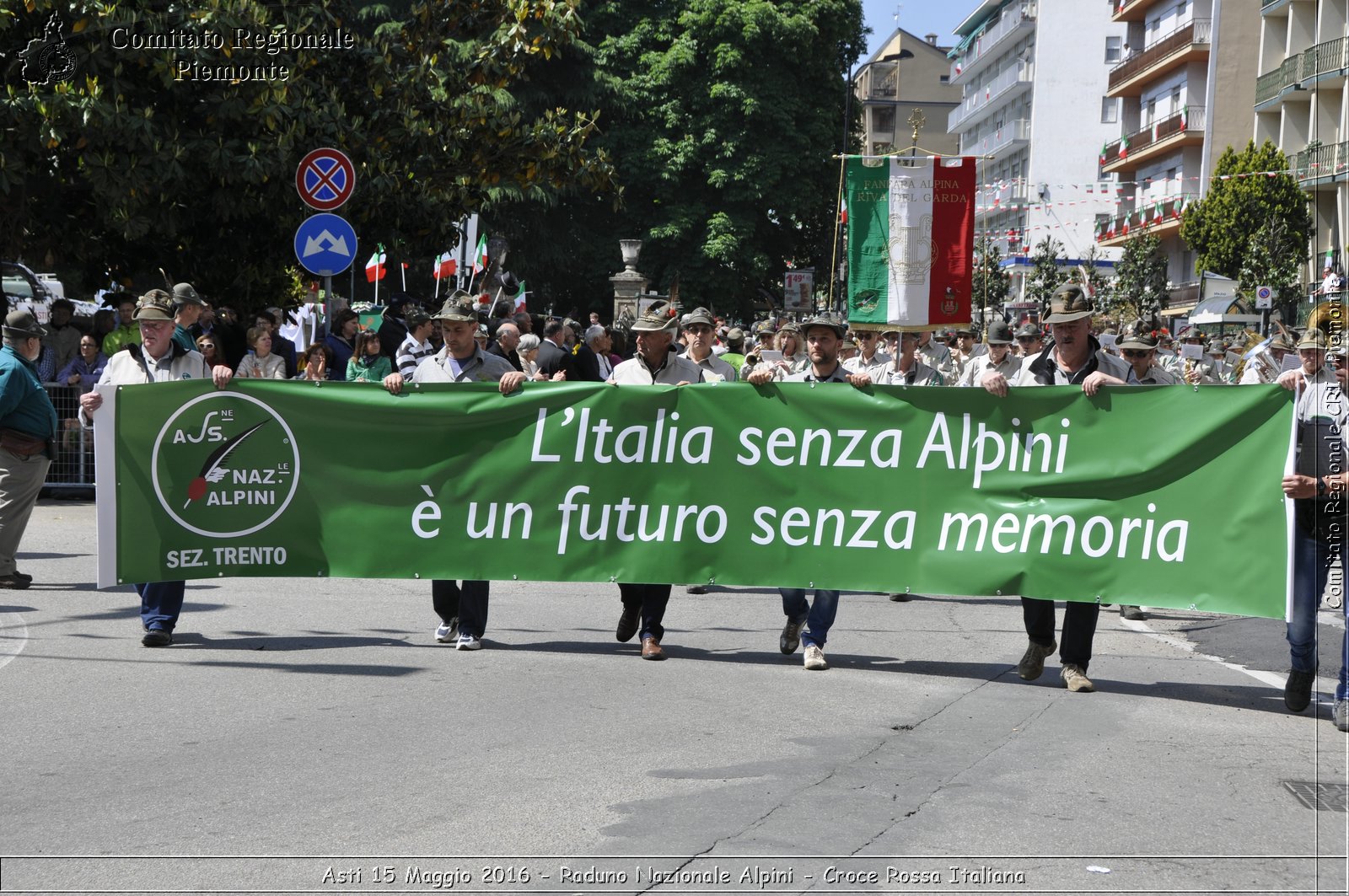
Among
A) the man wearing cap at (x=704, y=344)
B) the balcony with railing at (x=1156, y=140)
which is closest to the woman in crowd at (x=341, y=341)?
the man wearing cap at (x=704, y=344)

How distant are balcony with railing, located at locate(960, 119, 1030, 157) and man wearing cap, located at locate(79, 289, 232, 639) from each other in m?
79.9

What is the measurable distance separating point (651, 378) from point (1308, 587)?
3815mm

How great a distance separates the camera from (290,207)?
59.9ft

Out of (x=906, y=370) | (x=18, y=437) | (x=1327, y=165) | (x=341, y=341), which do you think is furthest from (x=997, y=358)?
(x=1327, y=165)

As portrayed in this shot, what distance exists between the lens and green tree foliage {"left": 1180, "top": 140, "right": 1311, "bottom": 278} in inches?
1775

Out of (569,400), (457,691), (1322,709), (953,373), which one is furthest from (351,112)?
(1322,709)

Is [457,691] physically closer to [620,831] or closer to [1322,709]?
[620,831]

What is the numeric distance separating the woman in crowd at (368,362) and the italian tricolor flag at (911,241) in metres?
6.18

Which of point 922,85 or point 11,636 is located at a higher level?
point 922,85

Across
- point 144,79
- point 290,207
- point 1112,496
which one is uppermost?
point 144,79

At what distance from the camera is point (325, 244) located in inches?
594

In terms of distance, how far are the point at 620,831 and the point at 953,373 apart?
38.5 feet

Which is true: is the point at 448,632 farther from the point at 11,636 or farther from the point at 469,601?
the point at 11,636

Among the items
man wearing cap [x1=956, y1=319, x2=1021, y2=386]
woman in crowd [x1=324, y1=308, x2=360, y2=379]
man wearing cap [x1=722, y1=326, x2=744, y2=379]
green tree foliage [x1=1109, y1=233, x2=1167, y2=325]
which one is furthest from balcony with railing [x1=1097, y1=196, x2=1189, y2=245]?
man wearing cap [x1=956, y1=319, x2=1021, y2=386]
